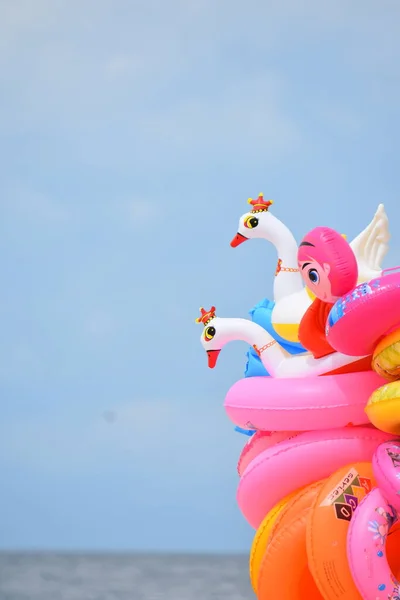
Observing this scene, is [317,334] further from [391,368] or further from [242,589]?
[242,589]

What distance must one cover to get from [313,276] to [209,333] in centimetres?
86

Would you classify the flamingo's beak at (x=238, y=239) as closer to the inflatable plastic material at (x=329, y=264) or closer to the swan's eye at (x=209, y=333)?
the swan's eye at (x=209, y=333)

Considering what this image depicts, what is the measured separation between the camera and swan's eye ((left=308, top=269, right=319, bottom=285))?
3.97 m

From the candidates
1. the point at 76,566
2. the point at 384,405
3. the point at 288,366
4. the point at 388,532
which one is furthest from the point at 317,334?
the point at 76,566

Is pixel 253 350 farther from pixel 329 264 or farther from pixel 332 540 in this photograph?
pixel 332 540

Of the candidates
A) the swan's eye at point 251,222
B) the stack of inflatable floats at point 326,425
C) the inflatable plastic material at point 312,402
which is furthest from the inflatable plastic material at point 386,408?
the swan's eye at point 251,222

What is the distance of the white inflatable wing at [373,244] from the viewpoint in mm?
4551

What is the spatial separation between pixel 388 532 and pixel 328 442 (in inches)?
17.0

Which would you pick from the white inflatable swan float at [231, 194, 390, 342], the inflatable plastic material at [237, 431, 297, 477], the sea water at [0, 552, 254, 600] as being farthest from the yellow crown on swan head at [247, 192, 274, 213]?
the sea water at [0, 552, 254, 600]

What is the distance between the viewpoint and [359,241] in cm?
458

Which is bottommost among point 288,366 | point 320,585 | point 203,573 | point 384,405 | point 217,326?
point 320,585

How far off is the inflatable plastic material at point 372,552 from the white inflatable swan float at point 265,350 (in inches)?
27.5

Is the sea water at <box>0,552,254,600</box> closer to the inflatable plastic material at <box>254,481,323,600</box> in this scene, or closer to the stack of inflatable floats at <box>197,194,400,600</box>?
the stack of inflatable floats at <box>197,194,400,600</box>

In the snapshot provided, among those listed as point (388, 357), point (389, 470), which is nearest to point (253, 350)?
point (388, 357)
